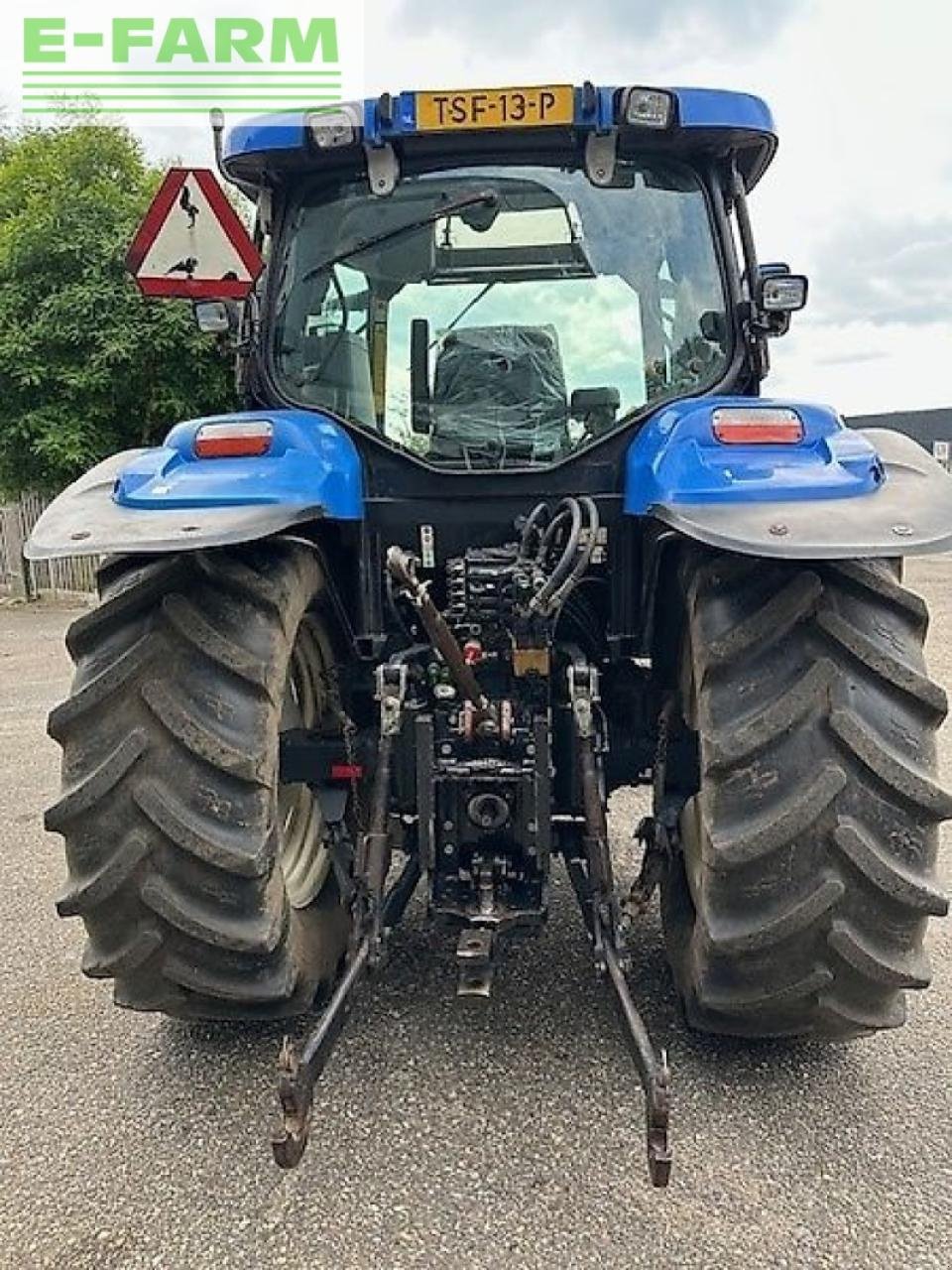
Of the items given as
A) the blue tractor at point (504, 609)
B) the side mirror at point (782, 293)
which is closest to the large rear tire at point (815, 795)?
the blue tractor at point (504, 609)

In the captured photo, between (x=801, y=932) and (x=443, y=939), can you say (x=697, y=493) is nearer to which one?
(x=801, y=932)

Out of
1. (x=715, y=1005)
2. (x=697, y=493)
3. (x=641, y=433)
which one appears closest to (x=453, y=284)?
(x=641, y=433)

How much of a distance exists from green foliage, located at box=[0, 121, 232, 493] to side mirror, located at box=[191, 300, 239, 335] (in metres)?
9.19

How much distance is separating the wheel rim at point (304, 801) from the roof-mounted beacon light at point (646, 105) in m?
1.46

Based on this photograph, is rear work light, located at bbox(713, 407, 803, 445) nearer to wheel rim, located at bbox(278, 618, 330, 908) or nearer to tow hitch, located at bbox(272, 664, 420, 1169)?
tow hitch, located at bbox(272, 664, 420, 1169)

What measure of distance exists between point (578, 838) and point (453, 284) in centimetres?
150

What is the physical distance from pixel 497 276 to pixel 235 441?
923 millimetres

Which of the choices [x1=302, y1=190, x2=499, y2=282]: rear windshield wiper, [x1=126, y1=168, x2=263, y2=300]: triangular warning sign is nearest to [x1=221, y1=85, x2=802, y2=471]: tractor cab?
[x1=302, y1=190, x2=499, y2=282]: rear windshield wiper

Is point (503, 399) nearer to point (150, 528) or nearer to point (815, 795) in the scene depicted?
point (150, 528)

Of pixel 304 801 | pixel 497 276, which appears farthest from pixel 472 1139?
pixel 497 276

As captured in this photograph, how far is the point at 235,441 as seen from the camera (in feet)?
9.00

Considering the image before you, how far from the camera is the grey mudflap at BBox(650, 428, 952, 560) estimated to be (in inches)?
86.3

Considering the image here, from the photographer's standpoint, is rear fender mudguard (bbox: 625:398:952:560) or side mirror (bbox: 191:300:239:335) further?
side mirror (bbox: 191:300:239:335)

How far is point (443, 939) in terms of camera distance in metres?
3.39
